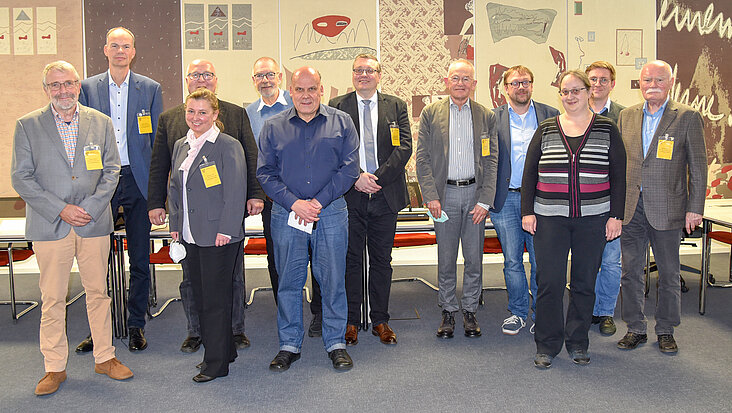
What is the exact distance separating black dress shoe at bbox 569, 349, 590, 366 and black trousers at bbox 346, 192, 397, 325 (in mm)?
1157

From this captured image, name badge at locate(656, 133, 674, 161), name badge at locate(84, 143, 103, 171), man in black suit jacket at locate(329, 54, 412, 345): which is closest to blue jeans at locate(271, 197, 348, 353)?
man in black suit jacket at locate(329, 54, 412, 345)

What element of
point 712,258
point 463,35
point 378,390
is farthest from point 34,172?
point 712,258

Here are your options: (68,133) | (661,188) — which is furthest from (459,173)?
(68,133)

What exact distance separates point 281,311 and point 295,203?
2.11ft

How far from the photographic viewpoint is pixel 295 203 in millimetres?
3029

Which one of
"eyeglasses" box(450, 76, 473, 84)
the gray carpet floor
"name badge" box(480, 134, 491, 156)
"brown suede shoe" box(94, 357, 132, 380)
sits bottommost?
the gray carpet floor

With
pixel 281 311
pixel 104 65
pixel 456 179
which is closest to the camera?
pixel 281 311

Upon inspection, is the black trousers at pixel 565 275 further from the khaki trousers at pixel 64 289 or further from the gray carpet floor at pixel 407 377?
the khaki trousers at pixel 64 289

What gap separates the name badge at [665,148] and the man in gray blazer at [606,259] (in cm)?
49

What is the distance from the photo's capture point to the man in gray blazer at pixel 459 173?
3623 millimetres

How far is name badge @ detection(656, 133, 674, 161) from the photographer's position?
3293 millimetres

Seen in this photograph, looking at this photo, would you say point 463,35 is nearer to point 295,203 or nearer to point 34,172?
point 295,203

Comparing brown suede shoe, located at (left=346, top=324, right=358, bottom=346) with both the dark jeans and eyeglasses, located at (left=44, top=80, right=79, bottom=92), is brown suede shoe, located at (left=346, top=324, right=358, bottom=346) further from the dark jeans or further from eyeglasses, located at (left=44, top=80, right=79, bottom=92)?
eyeglasses, located at (left=44, top=80, right=79, bottom=92)

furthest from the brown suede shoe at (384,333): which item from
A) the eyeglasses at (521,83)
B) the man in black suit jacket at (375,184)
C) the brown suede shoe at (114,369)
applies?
the eyeglasses at (521,83)
